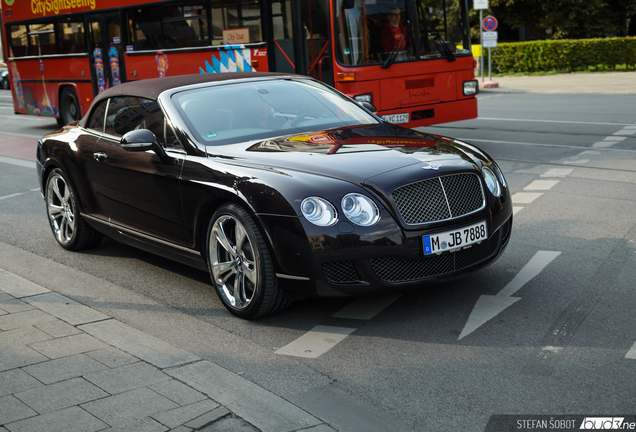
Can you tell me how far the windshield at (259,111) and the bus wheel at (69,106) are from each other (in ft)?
39.8

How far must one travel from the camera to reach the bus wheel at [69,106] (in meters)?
17.1

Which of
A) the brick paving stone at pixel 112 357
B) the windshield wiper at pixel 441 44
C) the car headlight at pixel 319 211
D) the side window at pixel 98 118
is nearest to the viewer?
the brick paving stone at pixel 112 357

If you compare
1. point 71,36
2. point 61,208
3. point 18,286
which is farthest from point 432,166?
point 71,36

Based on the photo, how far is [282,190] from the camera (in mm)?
4383

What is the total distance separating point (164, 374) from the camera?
149 inches

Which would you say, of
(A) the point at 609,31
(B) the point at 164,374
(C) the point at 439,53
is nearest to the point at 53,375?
(B) the point at 164,374

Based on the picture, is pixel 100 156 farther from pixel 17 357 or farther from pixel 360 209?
pixel 360 209

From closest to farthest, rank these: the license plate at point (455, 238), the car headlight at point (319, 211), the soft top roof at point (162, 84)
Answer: the car headlight at point (319, 211)
the license plate at point (455, 238)
the soft top roof at point (162, 84)

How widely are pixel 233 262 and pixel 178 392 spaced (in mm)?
1306

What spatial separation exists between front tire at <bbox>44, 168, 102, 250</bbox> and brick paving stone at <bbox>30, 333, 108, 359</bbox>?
7.81 ft

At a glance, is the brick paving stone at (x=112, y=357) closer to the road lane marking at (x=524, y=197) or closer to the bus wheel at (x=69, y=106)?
the road lane marking at (x=524, y=197)

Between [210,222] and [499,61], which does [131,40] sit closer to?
[210,222]

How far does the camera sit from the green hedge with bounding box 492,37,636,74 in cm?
2914

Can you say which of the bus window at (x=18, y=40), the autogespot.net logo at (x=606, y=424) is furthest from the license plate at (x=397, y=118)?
the bus window at (x=18, y=40)
